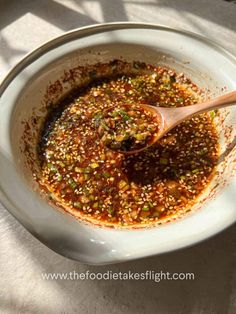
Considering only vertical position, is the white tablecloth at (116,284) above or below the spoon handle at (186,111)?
below

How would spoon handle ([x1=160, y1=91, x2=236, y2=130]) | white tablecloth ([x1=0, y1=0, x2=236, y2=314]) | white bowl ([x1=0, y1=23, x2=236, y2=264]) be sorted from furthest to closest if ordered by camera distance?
1. spoon handle ([x1=160, y1=91, x2=236, y2=130])
2. white tablecloth ([x1=0, y1=0, x2=236, y2=314])
3. white bowl ([x1=0, y1=23, x2=236, y2=264])

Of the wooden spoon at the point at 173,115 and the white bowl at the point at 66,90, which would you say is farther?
the wooden spoon at the point at 173,115

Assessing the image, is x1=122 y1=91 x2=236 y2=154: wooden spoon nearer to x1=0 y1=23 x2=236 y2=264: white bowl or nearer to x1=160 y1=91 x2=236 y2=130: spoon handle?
x1=160 y1=91 x2=236 y2=130: spoon handle

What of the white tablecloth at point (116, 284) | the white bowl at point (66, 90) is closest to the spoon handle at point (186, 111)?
the white bowl at point (66, 90)

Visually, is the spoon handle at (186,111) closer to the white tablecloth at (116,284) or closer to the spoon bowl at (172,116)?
the spoon bowl at (172,116)

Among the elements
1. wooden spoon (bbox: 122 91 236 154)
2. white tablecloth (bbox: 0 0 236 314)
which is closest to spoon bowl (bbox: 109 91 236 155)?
wooden spoon (bbox: 122 91 236 154)

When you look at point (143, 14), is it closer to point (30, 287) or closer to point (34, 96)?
point (34, 96)

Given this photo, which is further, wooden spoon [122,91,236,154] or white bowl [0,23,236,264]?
wooden spoon [122,91,236,154]

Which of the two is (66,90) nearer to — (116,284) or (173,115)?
(173,115)

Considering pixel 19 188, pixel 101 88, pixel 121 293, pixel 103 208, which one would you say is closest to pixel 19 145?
pixel 19 188
